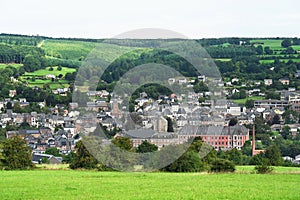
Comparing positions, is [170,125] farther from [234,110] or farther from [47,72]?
[47,72]

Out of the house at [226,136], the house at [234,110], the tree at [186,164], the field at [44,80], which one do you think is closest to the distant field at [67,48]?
the field at [44,80]

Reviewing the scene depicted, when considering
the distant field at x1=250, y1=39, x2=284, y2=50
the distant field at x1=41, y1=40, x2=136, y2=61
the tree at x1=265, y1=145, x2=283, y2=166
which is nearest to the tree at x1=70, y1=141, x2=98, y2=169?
the tree at x1=265, y1=145, x2=283, y2=166

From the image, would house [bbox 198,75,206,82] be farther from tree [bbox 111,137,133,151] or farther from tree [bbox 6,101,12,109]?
tree [bbox 111,137,133,151]

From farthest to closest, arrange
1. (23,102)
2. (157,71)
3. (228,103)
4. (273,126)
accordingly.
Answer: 1. (23,102)
2. (228,103)
3. (273,126)
4. (157,71)

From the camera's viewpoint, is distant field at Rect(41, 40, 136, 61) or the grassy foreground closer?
the grassy foreground

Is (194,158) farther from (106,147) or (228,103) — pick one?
(228,103)

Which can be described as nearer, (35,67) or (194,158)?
(194,158)

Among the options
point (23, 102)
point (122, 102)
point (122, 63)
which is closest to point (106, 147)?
point (122, 102)

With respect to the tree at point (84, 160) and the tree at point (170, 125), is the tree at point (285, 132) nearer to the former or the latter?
the tree at point (170, 125)

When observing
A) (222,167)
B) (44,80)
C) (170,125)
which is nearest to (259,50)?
(44,80)
